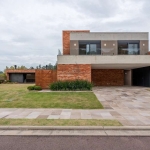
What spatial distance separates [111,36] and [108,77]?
7204 millimetres

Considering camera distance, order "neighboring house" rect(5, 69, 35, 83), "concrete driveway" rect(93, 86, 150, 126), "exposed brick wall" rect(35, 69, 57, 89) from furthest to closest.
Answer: "neighboring house" rect(5, 69, 35, 83) → "exposed brick wall" rect(35, 69, 57, 89) → "concrete driveway" rect(93, 86, 150, 126)

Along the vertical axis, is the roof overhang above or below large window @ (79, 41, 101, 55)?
below

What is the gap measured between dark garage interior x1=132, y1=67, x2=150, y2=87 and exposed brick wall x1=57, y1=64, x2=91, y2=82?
9.50 m

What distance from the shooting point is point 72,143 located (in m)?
4.19

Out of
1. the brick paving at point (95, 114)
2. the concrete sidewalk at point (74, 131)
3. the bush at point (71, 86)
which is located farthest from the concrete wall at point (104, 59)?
the concrete sidewalk at point (74, 131)

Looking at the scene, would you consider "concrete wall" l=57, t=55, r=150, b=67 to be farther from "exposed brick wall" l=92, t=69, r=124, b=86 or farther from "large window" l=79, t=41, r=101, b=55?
"exposed brick wall" l=92, t=69, r=124, b=86

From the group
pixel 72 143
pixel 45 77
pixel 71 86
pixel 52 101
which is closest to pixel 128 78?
pixel 71 86

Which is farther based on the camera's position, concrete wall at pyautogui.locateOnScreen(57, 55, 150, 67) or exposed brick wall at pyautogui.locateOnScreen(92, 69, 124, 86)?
exposed brick wall at pyautogui.locateOnScreen(92, 69, 124, 86)

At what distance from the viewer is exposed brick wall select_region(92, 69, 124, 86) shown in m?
24.2

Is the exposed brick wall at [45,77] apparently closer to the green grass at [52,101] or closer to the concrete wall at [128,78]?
the green grass at [52,101]

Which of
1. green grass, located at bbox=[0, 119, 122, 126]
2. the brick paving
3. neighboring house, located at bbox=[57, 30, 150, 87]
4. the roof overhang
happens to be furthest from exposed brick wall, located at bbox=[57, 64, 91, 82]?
green grass, located at bbox=[0, 119, 122, 126]

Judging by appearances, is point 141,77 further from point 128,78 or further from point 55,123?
point 55,123

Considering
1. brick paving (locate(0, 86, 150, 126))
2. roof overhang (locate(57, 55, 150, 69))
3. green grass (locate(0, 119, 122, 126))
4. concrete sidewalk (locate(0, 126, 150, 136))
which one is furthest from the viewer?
roof overhang (locate(57, 55, 150, 69))

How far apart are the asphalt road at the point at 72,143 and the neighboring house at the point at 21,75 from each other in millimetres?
33047
